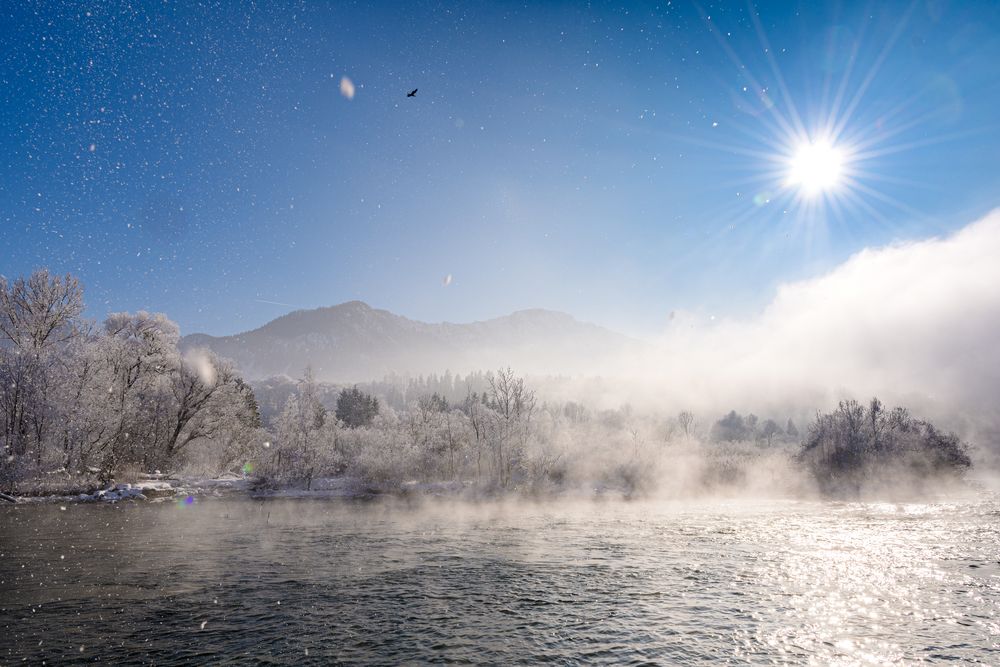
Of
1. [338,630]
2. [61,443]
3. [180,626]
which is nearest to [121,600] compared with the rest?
[180,626]

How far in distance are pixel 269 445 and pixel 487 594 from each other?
7203 cm

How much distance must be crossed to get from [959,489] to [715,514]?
210 ft

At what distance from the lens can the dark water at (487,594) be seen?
13.0m

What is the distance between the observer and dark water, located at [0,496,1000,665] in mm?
13008

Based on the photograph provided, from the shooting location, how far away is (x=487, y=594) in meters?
18.6

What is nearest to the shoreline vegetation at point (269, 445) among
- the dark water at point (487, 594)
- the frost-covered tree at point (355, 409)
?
the dark water at point (487, 594)

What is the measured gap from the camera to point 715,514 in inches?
1961

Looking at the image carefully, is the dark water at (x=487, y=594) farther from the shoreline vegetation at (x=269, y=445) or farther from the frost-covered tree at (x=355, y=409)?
the frost-covered tree at (x=355, y=409)

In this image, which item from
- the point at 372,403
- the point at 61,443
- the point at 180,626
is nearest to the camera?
the point at 180,626

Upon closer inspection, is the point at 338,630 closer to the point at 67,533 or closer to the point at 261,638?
the point at 261,638

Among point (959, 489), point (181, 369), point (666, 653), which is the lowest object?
point (959, 489)

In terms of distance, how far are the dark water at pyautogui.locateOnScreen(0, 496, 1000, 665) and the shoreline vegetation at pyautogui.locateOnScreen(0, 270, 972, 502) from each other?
57.3ft

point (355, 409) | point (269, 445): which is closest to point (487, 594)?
point (269, 445)

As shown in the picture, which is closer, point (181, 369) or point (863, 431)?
point (181, 369)
